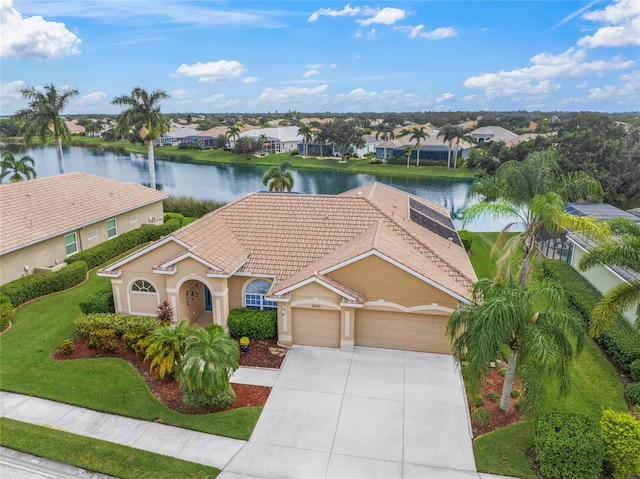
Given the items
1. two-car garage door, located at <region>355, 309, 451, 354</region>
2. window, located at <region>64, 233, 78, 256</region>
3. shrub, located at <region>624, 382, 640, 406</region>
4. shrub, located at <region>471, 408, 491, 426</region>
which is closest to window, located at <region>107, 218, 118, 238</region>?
window, located at <region>64, 233, 78, 256</region>

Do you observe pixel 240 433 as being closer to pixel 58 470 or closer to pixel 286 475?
pixel 286 475

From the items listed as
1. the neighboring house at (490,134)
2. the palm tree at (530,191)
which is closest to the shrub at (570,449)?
the palm tree at (530,191)

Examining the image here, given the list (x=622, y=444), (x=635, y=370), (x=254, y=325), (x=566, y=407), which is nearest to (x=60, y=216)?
(x=254, y=325)

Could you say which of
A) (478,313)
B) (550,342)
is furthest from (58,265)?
(550,342)

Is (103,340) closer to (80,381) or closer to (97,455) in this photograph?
(80,381)

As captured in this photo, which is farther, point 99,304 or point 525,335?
point 99,304

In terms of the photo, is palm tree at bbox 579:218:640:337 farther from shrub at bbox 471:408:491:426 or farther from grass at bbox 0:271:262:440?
grass at bbox 0:271:262:440
